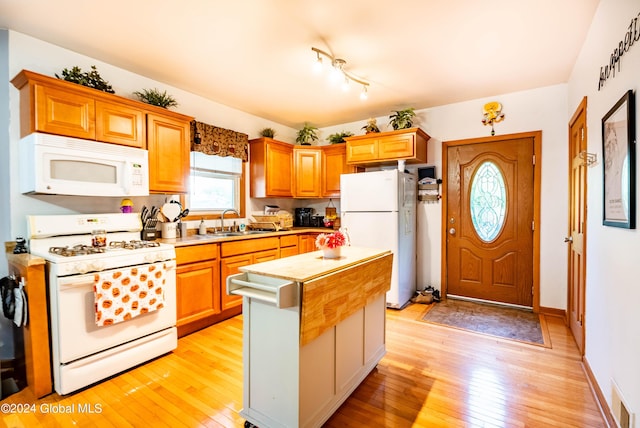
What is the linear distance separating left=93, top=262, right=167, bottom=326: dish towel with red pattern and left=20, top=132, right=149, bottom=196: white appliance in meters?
0.78

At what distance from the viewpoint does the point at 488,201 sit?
391cm

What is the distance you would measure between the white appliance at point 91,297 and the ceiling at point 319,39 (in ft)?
4.82

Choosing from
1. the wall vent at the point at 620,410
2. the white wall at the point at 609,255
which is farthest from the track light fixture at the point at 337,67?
the wall vent at the point at 620,410

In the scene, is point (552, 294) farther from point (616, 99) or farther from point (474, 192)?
point (616, 99)

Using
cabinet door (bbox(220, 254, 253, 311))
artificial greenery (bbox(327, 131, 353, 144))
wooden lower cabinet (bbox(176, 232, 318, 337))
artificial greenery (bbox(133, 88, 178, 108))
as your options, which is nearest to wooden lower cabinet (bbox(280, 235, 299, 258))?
wooden lower cabinet (bbox(176, 232, 318, 337))

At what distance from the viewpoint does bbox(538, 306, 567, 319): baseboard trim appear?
3.47 meters

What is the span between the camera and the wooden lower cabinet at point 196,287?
2.88 metres

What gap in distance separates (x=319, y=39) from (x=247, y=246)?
2245mm

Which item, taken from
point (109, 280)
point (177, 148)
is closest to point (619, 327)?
point (109, 280)

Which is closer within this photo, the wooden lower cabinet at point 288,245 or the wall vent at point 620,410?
the wall vent at point 620,410

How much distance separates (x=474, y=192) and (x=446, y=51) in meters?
1.97

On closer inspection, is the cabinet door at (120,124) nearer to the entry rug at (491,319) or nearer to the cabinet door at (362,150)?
the cabinet door at (362,150)

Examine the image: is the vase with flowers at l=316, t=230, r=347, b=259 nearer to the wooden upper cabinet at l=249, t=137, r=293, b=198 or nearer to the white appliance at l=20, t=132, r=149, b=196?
the white appliance at l=20, t=132, r=149, b=196

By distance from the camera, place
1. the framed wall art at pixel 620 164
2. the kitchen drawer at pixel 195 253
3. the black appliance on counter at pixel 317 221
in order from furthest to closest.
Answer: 1. the black appliance on counter at pixel 317 221
2. the kitchen drawer at pixel 195 253
3. the framed wall art at pixel 620 164
